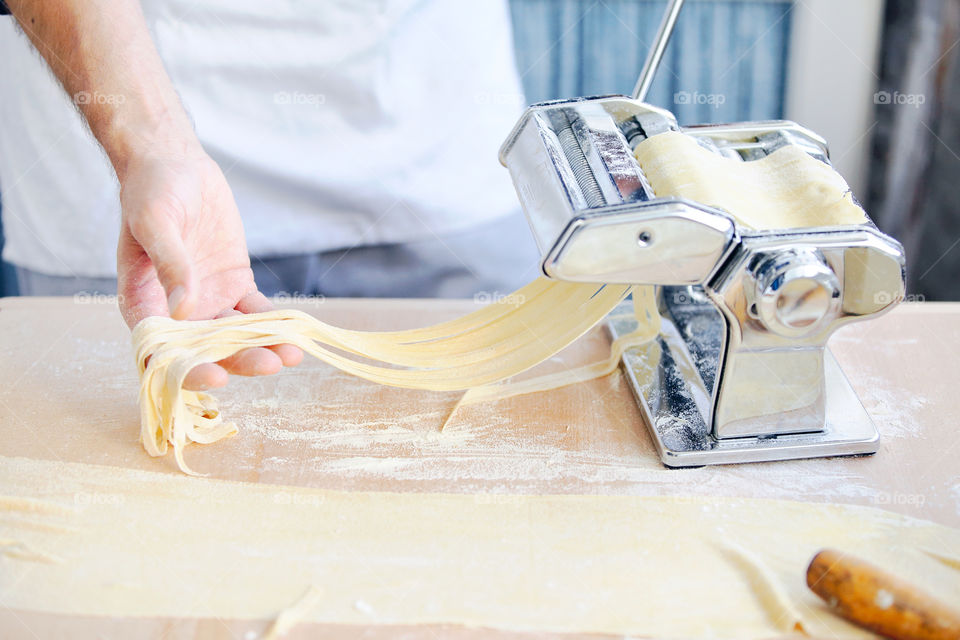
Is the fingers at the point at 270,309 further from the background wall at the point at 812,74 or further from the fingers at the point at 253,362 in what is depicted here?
the background wall at the point at 812,74

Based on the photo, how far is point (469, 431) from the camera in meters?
1.07

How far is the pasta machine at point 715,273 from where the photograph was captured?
0.89 meters

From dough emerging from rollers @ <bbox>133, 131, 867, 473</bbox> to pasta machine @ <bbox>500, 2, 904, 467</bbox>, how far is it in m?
0.04

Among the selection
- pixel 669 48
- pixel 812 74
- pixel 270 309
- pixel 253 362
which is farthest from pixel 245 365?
pixel 812 74

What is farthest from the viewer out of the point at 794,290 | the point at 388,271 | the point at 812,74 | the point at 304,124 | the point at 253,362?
the point at 812,74

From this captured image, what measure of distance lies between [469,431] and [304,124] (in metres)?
0.69

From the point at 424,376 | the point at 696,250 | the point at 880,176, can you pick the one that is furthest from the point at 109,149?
the point at 880,176

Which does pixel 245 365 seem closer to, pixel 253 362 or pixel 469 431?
pixel 253 362

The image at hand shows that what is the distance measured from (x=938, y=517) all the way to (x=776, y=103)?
2.32m

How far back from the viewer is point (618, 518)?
917 millimetres

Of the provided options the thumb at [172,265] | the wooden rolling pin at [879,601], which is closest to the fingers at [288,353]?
the thumb at [172,265]

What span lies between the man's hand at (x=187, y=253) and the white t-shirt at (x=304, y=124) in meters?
0.29

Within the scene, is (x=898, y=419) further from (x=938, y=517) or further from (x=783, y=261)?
(x=783, y=261)

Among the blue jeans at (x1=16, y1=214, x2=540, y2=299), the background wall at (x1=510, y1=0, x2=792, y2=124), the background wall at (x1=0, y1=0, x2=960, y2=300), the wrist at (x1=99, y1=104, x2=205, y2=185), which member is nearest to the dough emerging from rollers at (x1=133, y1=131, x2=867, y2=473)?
the wrist at (x1=99, y1=104, x2=205, y2=185)
